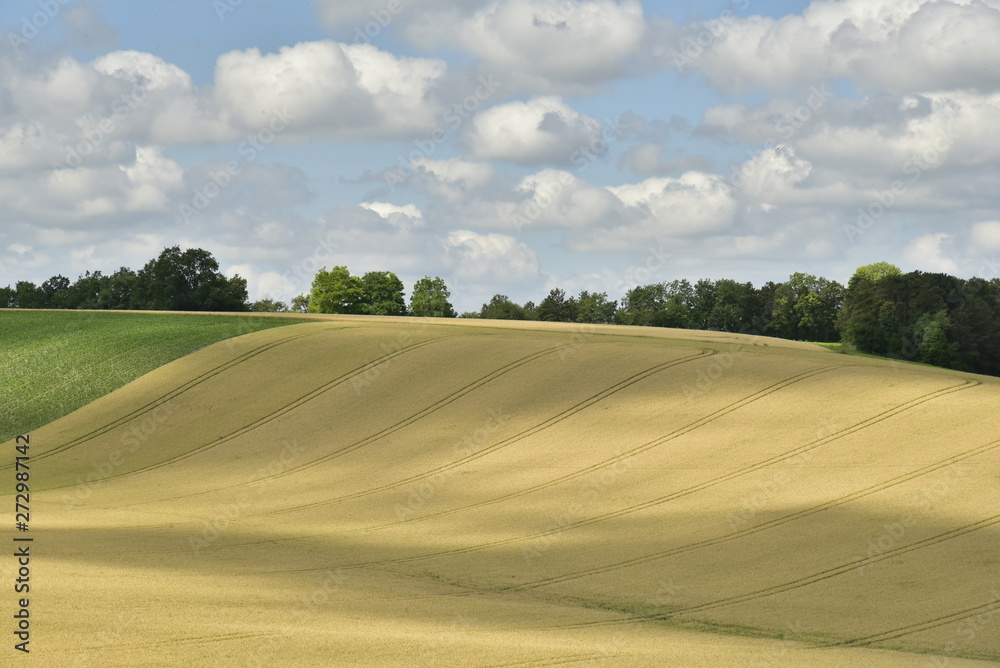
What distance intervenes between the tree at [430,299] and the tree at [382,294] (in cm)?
752

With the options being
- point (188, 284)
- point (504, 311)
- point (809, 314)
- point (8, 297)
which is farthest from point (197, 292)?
point (809, 314)

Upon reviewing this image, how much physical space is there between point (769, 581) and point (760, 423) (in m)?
12.7

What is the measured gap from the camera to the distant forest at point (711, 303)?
269 feet

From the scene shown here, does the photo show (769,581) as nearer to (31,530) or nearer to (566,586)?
(566,586)

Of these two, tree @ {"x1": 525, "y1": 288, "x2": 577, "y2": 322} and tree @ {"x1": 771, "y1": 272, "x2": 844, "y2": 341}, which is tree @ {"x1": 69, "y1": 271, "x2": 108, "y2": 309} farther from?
tree @ {"x1": 771, "y1": 272, "x2": 844, "y2": 341}

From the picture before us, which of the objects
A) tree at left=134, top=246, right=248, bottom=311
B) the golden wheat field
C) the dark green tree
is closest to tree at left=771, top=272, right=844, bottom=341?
the dark green tree

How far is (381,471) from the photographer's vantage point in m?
32.2

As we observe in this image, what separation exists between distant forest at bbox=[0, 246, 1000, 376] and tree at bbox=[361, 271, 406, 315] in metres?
0.13

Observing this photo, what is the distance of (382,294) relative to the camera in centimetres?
11788

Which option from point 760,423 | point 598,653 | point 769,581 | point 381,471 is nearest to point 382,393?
point 381,471

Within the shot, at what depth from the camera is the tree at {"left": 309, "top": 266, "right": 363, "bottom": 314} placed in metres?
112

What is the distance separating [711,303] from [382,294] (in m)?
39.4

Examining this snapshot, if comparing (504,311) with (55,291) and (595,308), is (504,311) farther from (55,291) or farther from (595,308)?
(55,291)

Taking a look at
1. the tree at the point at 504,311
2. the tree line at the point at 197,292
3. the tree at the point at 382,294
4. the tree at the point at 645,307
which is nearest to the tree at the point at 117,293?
the tree line at the point at 197,292
